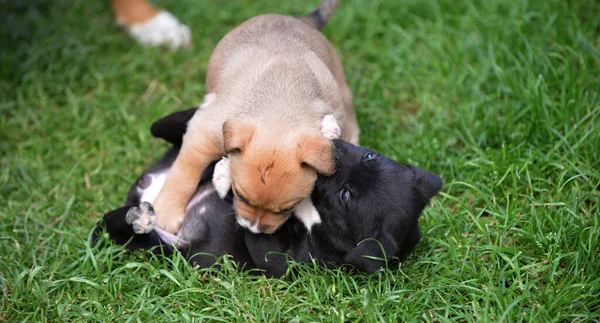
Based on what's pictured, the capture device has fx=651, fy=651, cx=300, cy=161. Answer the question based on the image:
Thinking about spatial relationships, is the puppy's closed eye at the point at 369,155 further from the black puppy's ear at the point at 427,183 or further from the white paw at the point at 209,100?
the white paw at the point at 209,100

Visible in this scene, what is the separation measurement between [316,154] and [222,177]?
83cm

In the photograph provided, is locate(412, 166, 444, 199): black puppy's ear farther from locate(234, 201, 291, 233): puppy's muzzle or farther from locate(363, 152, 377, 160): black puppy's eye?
locate(234, 201, 291, 233): puppy's muzzle

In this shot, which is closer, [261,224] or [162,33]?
[261,224]

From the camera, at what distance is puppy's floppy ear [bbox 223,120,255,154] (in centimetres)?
404

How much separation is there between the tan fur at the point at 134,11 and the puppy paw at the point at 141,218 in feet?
10.0

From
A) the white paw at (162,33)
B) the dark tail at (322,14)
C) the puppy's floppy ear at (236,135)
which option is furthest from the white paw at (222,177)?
the white paw at (162,33)

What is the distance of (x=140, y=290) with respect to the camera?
4422 mm

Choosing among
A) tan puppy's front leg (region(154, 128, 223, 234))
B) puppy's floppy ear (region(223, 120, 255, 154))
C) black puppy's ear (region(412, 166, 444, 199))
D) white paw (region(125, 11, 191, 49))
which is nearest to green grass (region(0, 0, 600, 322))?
white paw (region(125, 11, 191, 49))

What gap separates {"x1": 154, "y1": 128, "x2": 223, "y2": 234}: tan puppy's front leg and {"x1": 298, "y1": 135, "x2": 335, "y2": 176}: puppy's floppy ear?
84 cm

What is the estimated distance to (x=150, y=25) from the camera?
7027 mm

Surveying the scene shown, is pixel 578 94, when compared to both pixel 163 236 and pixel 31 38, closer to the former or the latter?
pixel 163 236

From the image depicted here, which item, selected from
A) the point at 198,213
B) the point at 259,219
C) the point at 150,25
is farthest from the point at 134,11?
the point at 259,219

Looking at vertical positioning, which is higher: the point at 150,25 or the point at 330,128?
the point at 330,128

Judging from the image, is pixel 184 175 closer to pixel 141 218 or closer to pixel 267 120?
pixel 141 218
